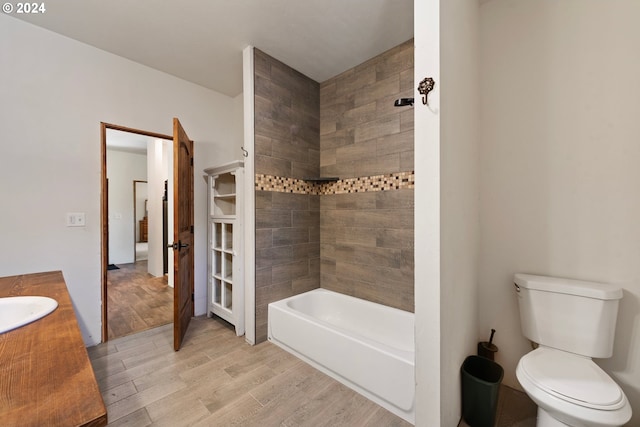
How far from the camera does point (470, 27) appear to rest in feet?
5.38

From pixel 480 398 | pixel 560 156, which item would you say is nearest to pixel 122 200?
pixel 480 398

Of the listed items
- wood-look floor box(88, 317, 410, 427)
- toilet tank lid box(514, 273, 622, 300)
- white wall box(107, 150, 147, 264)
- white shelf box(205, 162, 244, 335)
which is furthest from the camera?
white wall box(107, 150, 147, 264)

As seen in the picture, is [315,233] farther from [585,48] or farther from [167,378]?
[585,48]

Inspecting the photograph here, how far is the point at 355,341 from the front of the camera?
167cm

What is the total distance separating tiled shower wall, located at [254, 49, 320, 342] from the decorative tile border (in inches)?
1.4

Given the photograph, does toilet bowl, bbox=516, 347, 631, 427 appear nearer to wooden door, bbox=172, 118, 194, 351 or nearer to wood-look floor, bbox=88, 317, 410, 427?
wood-look floor, bbox=88, 317, 410, 427

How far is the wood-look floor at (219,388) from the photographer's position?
1.46m

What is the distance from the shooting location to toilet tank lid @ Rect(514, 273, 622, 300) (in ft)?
4.36

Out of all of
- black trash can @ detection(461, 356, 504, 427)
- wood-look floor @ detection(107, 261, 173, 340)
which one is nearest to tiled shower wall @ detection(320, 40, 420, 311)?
black trash can @ detection(461, 356, 504, 427)

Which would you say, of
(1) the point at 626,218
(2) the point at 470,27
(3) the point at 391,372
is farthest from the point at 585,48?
(3) the point at 391,372

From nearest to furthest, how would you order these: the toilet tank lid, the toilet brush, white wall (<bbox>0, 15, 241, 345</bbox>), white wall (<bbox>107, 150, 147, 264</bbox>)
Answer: the toilet tank lid, the toilet brush, white wall (<bbox>0, 15, 241, 345</bbox>), white wall (<bbox>107, 150, 147, 264</bbox>)

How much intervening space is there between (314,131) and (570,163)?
2118 millimetres

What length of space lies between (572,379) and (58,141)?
368 centimetres

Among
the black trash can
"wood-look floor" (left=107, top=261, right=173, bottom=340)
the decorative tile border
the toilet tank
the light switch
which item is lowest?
"wood-look floor" (left=107, top=261, right=173, bottom=340)
